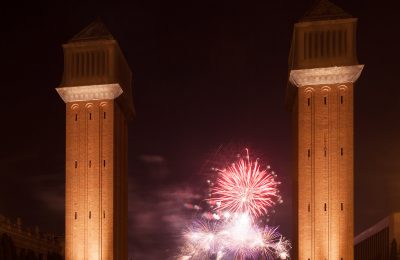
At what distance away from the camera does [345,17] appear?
4316 centimetres

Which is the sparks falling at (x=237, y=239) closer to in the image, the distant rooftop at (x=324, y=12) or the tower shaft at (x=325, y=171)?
the tower shaft at (x=325, y=171)

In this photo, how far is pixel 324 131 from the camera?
4284 centimetres

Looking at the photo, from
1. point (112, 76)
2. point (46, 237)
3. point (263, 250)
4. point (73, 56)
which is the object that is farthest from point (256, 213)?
point (46, 237)

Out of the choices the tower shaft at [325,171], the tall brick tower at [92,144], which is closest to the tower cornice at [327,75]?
the tower shaft at [325,171]

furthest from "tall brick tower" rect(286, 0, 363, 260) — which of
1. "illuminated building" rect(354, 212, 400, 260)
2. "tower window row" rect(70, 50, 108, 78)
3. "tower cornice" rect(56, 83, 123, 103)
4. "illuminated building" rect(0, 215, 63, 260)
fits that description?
"illuminated building" rect(0, 215, 63, 260)

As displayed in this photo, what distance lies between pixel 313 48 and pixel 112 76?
51.5ft

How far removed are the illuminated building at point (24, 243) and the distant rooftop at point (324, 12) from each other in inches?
1148

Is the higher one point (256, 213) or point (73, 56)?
point (73, 56)

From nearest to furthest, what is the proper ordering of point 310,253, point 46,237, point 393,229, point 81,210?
point 310,253
point 81,210
point 393,229
point 46,237

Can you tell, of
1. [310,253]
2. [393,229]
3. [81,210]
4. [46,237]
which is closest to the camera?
[310,253]

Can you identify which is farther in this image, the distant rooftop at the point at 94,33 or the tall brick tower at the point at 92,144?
the distant rooftop at the point at 94,33

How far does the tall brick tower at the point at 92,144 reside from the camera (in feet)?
146

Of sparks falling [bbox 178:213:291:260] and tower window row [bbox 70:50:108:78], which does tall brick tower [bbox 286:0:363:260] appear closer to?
sparks falling [bbox 178:213:291:260]

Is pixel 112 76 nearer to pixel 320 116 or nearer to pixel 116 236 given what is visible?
pixel 116 236
